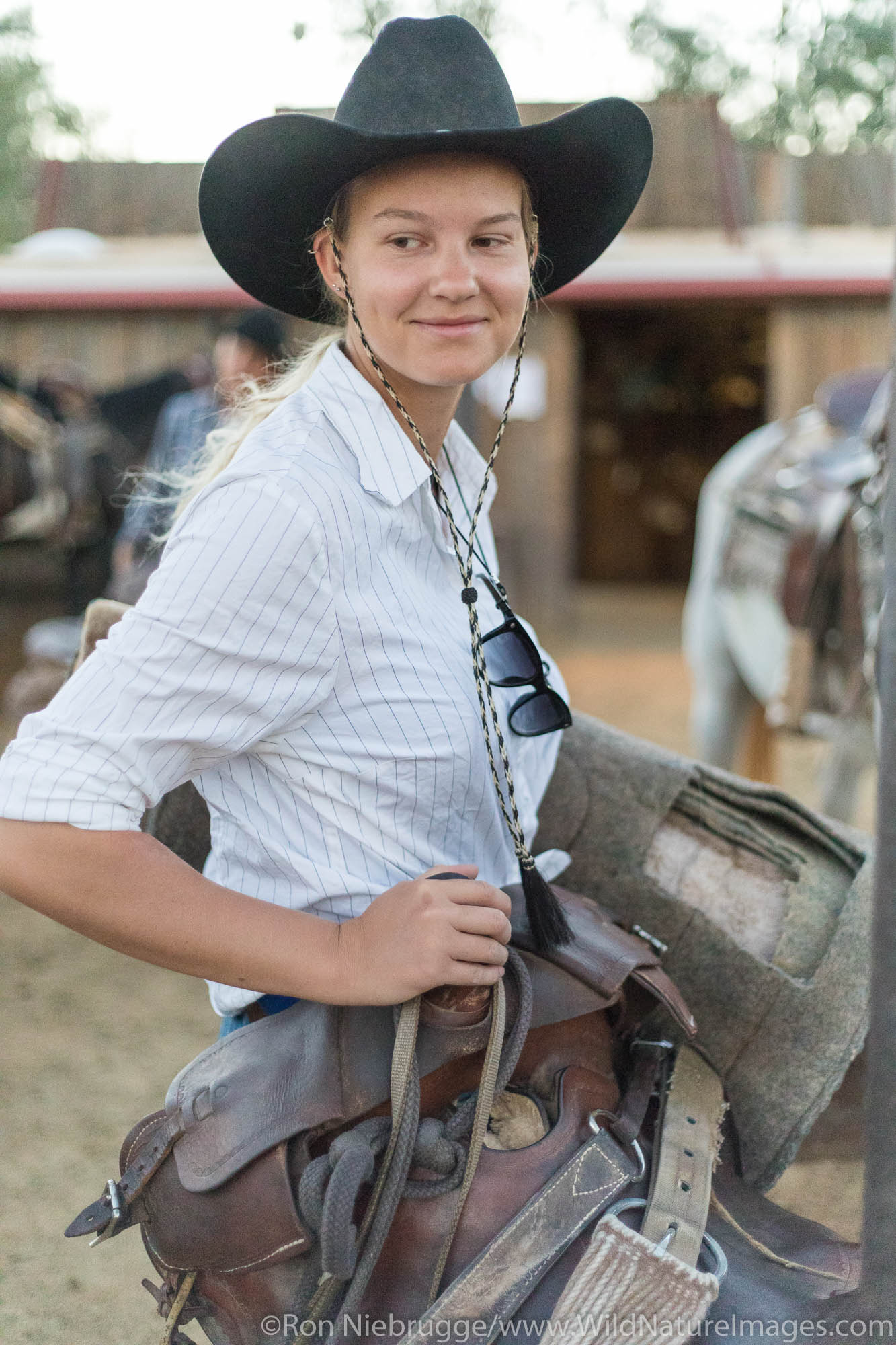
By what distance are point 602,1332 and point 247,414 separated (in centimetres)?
97

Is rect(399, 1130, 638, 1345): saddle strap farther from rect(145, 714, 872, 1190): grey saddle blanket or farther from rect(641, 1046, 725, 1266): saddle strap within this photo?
rect(145, 714, 872, 1190): grey saddle blanket

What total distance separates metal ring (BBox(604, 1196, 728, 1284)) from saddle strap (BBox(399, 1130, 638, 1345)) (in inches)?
0.4

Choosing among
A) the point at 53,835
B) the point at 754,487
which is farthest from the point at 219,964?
the point at 754,487

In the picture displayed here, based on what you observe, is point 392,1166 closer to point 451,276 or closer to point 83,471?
point 451,276

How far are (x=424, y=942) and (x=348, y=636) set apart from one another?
11.2 inches

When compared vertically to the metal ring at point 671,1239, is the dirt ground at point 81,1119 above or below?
below

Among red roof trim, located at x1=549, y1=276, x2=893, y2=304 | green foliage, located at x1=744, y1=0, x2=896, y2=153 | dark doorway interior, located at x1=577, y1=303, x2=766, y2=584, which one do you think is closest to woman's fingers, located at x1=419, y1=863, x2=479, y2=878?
red roof trim, located at x1=549, y1=276, x2=893, y2=304

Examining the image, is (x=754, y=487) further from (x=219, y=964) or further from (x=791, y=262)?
(x=791, y=262)

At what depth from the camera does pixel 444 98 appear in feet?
3.65

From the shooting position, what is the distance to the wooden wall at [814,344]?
877 cm

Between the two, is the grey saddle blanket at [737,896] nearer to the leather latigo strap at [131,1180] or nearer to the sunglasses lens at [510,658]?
the sunglasses lens at [510,658]

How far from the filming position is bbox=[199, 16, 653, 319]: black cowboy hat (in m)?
1.10

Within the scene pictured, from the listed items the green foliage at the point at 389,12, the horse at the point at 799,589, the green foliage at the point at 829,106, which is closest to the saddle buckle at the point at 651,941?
the horse at the point at 799,589

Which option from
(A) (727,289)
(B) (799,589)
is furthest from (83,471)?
(A) (727,289)
